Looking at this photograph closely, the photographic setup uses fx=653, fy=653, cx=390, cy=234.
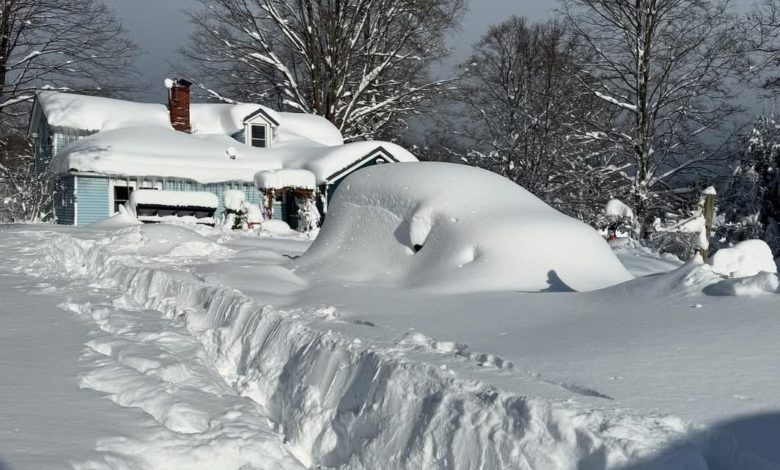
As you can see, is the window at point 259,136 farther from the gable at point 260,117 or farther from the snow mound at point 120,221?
the snow mound at point 120,221

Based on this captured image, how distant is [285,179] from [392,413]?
1903cm

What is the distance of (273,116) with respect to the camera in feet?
85.2

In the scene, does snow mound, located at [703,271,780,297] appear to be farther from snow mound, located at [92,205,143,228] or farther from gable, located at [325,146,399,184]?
gable, located at [325,146,399,184]

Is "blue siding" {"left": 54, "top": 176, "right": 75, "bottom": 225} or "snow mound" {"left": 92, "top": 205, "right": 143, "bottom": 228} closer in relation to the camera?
"snow mound" {"left": 92, "top": 205, "right": 143, "bottom": 228}

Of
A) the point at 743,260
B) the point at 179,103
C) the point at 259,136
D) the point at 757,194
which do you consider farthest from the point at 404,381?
the point at 179,103

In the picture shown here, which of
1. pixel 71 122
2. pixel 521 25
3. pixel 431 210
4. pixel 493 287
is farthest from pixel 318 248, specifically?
pixel 521 25

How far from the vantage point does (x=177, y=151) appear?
22.4 metres

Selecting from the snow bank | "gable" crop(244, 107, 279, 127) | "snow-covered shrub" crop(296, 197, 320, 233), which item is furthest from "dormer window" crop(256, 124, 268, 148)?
"snow-covered shrub" crop(296, 197, 320, 233)

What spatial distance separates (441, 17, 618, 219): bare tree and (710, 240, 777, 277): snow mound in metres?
14.8

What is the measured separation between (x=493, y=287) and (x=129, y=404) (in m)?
3.47

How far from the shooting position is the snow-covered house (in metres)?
21.3

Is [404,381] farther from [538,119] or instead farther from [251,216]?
[538,119]

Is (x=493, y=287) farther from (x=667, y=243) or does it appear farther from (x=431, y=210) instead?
(x=667, y=243)

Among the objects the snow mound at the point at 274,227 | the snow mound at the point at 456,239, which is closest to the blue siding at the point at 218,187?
the snow mound at the point at 274,227
